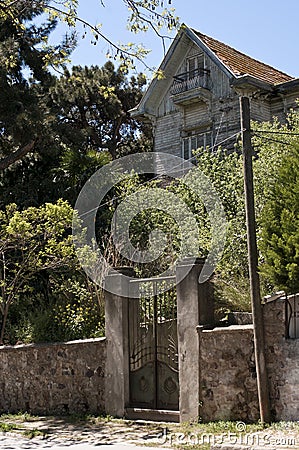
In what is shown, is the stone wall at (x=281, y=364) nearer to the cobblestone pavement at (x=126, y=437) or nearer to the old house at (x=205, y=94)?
the cobblestone pavement at (x=126, y=437)

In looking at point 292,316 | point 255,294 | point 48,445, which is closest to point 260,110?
point 255,294

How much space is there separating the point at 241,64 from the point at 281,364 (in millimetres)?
15251

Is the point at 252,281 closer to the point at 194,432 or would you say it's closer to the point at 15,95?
the point at 194,432

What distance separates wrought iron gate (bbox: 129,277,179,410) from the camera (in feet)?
37.5

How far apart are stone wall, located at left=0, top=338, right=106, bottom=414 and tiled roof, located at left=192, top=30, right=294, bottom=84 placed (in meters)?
Result: 12.2

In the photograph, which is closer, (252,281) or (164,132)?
(252,281)

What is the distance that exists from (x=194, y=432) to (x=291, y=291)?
2.71m

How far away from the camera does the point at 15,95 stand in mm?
17250

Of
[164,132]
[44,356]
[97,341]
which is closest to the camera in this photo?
[97,341]

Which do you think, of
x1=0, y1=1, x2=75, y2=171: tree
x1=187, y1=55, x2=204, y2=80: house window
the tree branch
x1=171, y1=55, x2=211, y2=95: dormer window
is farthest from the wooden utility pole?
x1=187, y1=55, x2=204, y2=80: house window

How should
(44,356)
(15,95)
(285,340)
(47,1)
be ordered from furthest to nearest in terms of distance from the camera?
(15,95) < (44,356) < (285,340) < (47,1)

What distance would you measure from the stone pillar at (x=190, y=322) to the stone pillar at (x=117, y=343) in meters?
1.33

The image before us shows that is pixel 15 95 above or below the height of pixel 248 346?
above

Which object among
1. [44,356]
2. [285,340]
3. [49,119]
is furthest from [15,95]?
[285,340]
